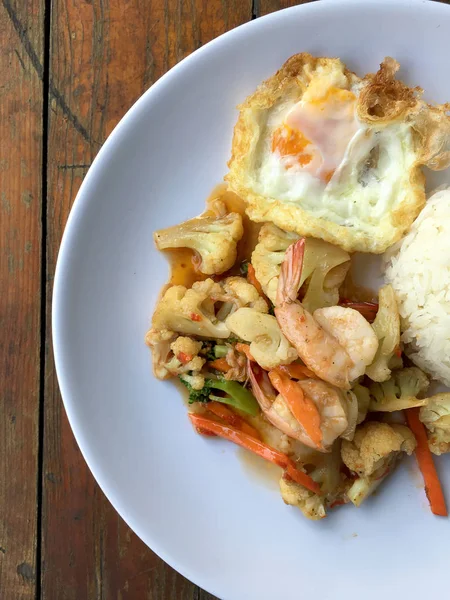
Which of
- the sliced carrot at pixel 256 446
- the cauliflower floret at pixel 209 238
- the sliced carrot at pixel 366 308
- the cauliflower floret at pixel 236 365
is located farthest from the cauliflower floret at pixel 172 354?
the sliced carrot at pixel 366 308

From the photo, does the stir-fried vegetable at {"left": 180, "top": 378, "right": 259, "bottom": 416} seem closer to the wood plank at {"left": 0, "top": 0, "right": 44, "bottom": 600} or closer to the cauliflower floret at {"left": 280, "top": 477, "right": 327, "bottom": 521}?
the cauliflower floret at {"left": 280, "top": 477, "right": 327, "bottom": 521}

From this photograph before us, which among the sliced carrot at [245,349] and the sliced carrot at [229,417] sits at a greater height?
the sliced carrot at [245,349]

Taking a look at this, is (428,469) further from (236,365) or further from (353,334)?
(236,365)

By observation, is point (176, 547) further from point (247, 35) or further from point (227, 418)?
point (247, 35)

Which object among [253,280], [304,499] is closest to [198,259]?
[253,280]

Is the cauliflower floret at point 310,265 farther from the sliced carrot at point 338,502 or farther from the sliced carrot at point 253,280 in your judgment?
the sliced carrot at point 338,502

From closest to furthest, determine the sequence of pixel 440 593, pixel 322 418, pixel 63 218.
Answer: pixel 322 418
pixel 440 593
pixel 63 218

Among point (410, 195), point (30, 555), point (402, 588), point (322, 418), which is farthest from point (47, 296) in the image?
point (402, 588)

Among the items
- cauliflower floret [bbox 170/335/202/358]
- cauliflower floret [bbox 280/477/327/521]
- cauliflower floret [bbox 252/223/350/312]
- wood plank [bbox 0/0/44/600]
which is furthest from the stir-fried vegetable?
wood plank [bbox 0/0/44/600]
